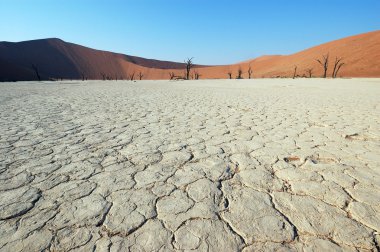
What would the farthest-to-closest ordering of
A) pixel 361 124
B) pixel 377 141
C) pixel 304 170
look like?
1. pixel 361 124
2. pixel 377 141
3. pixel 304 170

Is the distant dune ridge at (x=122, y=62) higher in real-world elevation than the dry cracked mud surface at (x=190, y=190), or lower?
higher

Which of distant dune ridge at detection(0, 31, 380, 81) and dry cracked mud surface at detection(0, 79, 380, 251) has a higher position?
distant dune ridge at detection(0, 31, 380, 81)

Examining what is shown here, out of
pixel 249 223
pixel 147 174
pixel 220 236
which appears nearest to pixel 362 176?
pixel 249 223

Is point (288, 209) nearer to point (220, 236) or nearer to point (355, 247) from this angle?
point (355, 247)

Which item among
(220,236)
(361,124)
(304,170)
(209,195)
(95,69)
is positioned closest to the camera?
(220,236)

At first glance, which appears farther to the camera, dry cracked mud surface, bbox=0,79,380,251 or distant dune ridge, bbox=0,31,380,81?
distant dune ridge, bbox=0,31,380,81

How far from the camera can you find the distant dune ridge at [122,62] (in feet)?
130

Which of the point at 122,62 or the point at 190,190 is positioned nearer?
the point at 190,190

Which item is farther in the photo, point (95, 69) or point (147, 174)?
point (95, 69)

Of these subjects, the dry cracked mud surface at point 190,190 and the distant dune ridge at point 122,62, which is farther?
the distant dune ridge at point 122,62

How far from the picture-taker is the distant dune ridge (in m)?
39.6

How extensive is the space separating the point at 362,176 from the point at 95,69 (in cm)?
7491

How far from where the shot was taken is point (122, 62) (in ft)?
255

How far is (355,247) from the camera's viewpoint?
141cm
